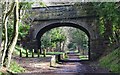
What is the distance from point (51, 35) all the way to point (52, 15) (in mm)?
24596

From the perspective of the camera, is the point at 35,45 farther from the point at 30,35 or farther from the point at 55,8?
the point at 55,8

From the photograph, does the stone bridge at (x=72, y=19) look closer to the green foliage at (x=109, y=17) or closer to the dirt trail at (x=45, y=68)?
the green foliage at (x=109, y=17)

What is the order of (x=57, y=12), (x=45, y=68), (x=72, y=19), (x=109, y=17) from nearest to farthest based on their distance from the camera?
(x=45, y=68) → (x=109, y=17) → (x=57, y=12) → (x=72, y=19)

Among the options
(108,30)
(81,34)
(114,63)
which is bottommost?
(114,63)

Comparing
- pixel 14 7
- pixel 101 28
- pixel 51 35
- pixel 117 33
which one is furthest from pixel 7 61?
pixel 51 35

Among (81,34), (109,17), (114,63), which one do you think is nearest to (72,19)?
(109,17)

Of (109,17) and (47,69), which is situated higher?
(109,17)

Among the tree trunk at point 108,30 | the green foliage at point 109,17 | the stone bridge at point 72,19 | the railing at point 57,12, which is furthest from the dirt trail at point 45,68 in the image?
the railing at point 57,12

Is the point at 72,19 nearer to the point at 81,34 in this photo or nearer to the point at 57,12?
the point at 57,12

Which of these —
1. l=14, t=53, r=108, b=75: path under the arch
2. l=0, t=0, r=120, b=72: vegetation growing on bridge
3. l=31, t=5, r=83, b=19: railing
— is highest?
l=31, t=5, r=83, b=19: railing

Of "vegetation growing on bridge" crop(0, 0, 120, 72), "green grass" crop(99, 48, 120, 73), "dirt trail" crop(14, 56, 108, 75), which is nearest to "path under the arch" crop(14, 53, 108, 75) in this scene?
"dirt trail" crop(14, 56, 108, 75)

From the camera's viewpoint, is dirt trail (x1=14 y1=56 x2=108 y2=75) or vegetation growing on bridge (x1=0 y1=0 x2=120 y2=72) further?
dirt trail (x1=14 y1=56 x2=108 y2=75)

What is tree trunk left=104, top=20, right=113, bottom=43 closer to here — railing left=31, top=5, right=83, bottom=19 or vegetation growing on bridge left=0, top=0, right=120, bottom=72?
vegetation growing on bridge left=0, top=0, right=120, bottom=72

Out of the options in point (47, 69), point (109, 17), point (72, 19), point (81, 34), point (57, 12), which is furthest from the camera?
point (81, 34)
